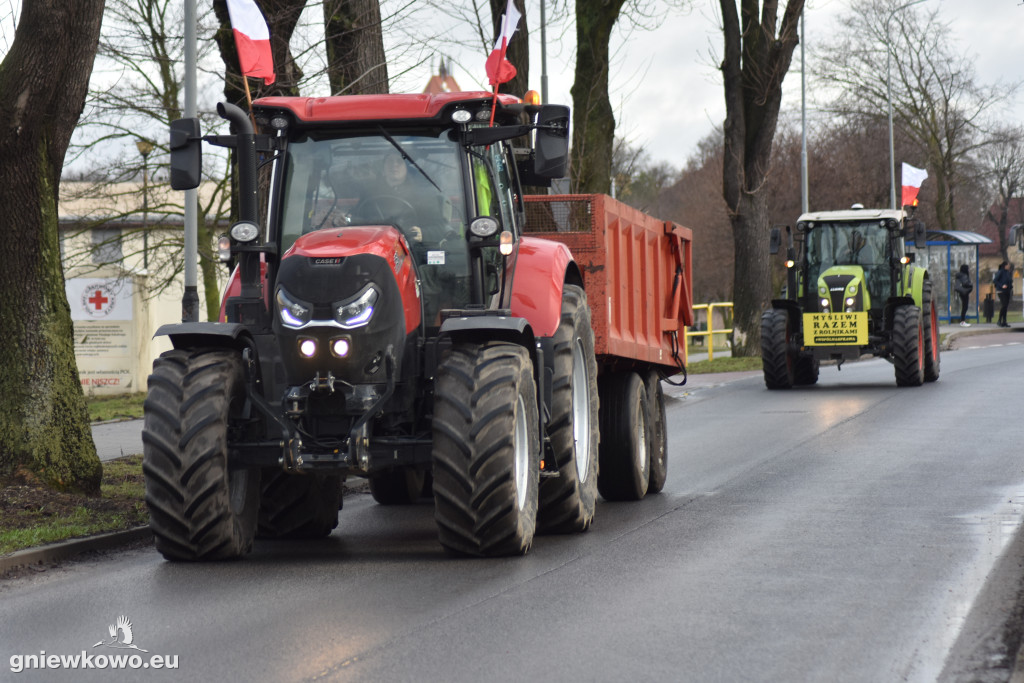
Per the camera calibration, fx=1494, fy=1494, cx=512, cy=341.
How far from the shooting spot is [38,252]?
10.5 m

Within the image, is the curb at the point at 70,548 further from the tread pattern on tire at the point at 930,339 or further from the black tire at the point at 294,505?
the tread pattern on tire at the point at 930,339

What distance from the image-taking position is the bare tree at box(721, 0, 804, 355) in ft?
106

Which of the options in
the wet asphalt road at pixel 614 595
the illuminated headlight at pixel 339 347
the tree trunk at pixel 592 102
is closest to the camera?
the wet asphalt road at pixel 614 595

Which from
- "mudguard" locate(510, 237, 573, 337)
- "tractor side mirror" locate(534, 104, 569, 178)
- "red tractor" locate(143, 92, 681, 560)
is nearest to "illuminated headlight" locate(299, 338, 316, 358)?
"red tractor" locate(143, 92, 681, 560)

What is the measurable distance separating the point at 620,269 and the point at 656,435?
4.91ft

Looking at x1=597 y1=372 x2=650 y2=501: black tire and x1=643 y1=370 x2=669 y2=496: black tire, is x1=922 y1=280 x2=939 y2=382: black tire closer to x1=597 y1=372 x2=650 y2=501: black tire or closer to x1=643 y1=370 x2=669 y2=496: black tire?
x1=643 y1=370 x2=669 y2=496: black tire

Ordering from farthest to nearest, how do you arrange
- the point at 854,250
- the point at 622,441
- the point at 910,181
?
1. the point at 910,181
2. the point at 854,250
3. the point at 622,441

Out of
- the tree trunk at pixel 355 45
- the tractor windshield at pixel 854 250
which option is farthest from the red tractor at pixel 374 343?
the tractor windshield at pixel 854 250

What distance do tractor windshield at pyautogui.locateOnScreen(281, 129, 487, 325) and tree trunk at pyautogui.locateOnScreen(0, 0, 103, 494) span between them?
247 centimetres

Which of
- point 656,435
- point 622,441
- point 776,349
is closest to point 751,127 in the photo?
point 776,349

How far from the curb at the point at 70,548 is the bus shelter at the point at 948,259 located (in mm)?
42354

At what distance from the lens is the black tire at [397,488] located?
11.4 metres

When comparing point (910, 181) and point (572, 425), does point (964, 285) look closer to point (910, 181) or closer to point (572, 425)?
point (910, 181)

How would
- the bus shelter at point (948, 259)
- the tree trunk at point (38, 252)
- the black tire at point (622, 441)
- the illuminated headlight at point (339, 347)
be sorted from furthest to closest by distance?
1. the bus shelter at point (948, 259)
2. the black tire at point (622, 441)
3. the tree trunk at point (38, 252)
4. the illuminated headlight at point (339, 347)
